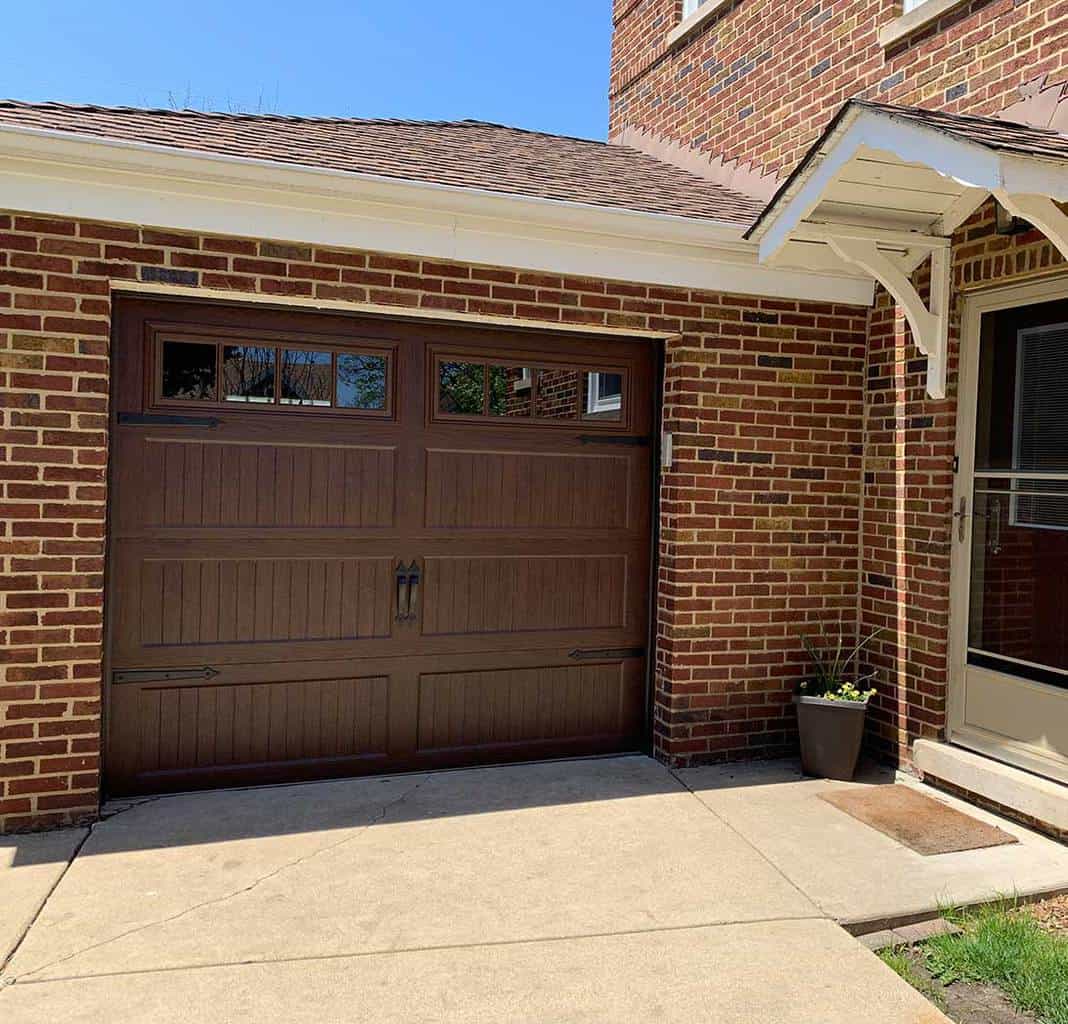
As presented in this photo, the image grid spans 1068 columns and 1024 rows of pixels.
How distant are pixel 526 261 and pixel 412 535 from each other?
4.99 ft

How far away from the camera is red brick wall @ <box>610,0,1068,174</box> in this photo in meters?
4.56

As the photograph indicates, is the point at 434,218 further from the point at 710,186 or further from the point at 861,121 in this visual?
the point at 710,186

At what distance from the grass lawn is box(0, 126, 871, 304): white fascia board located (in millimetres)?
3294

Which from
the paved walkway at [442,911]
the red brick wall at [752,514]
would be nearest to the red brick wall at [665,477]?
A: the red brick wall at [752,514]

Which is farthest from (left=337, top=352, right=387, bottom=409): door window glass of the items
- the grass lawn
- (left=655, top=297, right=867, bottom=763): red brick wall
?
the grass lawn

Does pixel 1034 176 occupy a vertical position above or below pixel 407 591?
above

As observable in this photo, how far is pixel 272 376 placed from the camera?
4.71 metres

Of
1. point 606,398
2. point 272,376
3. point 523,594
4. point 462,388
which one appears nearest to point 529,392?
point 462,388

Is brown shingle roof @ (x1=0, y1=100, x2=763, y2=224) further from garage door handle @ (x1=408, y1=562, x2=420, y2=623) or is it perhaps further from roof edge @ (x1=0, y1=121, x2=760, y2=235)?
garage door handle @ (x1=408, y1=562, x2=420, y2=623)

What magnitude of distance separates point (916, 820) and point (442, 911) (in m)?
2.35

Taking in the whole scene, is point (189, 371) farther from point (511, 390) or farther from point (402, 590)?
point (511, 390)

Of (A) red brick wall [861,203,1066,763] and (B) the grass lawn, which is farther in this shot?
(A) red brick wall [861,203,1066,763]


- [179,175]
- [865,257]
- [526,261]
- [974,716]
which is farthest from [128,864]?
[865,257]

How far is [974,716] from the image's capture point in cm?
485
